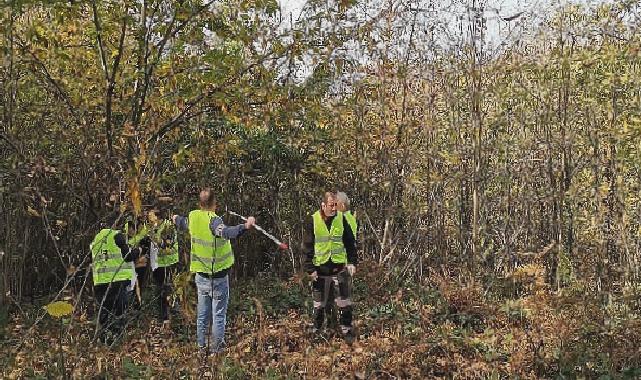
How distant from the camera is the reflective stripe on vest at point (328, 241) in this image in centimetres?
730

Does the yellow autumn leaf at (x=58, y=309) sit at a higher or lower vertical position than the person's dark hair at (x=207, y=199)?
lower

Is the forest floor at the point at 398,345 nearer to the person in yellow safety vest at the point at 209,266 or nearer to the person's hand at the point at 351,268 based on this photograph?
the person in yellow safety vest at the point at 209,266

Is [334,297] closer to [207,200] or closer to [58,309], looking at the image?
[207,200]

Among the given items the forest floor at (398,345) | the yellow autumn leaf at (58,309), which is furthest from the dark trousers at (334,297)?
the yellow autumn leaf at (58,309)

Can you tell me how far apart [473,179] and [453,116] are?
995mm

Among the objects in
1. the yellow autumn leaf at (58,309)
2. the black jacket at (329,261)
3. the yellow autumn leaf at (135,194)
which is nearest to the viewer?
the yellow autumn leaf at (58,309)

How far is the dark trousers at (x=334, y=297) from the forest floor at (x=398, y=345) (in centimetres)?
28

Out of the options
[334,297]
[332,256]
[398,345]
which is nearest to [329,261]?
[332,256]

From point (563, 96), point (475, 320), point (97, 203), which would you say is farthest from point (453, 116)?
point (97, 203)

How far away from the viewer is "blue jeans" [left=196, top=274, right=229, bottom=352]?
6613 millimetres

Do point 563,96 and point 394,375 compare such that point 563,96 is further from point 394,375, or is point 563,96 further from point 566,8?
point 394,375

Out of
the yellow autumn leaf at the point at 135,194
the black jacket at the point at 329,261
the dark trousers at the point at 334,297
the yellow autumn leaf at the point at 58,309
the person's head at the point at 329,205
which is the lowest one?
the dark trousers at the point at 334,297

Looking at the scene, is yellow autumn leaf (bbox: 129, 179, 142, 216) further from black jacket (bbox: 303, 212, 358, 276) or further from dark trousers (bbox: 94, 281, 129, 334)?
black jacket (bbox: 303, 212, 358, 276)

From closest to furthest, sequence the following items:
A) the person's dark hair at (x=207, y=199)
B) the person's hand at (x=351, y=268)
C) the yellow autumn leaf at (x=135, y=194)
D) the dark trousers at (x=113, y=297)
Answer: the yellow autumn leaf at (x=135, y=194)
the person's dark hair at (x=207, y=199)
the dark trousers at (x=113, y=297)
the person's hand at (x=351, y=268)
